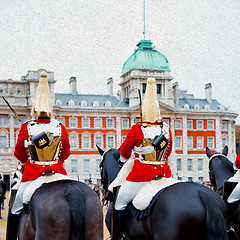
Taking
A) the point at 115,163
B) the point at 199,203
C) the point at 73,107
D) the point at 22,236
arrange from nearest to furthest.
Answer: the point at 199,203, the point at 22,236, the point at 115,163, the point at 73,107

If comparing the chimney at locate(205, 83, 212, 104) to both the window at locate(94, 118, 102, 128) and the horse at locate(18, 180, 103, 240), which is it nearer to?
the window at locate(94, 118, 102, 128)

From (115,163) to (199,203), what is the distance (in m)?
2.89

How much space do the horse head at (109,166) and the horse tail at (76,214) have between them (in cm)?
252

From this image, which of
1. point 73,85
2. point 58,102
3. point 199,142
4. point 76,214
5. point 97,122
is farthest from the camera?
point 199,142

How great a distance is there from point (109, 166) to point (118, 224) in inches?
59.4

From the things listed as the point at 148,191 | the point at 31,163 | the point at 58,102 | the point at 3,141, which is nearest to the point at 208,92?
the point at 58,102

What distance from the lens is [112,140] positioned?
43625 millimetres

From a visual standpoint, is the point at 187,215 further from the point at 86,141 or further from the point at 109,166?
the point at 86,141

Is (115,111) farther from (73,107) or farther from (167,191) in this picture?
(167,191)

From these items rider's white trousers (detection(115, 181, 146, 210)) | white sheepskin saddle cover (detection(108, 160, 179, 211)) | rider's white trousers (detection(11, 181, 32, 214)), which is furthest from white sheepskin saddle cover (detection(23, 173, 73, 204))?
white sheepskin saddle cover (detection(108, 160, 179, 211))

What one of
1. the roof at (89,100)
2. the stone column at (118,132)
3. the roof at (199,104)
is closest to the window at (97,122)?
the roof at (89,100)

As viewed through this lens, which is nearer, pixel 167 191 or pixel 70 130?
pixel 167 191

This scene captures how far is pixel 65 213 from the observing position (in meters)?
4.20

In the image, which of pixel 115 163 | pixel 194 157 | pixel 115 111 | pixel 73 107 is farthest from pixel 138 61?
pixel 115 163
